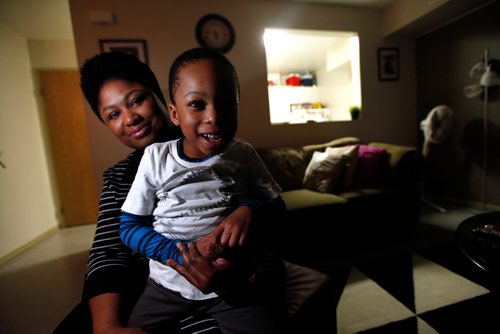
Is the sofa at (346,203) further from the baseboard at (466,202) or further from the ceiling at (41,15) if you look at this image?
the ceiling at (41,15)

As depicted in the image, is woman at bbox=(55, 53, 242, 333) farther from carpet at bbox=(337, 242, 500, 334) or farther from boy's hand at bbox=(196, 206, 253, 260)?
carpet at bbox=(337, 242, 500, 334)

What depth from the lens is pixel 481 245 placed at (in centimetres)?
83

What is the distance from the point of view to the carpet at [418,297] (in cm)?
112

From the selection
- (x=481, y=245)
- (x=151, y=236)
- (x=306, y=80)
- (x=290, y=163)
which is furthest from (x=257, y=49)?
(x=151, y=236)

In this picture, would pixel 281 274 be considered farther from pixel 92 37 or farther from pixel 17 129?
pixel 17 129

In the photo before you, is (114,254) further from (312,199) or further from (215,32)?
(215,32)

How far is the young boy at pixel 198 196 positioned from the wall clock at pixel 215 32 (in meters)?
2.15

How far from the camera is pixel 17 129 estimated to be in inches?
98.1

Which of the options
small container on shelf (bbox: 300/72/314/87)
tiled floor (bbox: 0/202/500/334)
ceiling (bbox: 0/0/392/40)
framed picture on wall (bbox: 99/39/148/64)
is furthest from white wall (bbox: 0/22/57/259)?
small container on shelf (bbox: 300/72/314/87)

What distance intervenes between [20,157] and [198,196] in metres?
3.20

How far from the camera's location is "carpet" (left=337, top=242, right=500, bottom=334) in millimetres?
1120

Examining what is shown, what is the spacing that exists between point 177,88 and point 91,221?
12.9 feet

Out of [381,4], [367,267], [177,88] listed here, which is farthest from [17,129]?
[381,4]

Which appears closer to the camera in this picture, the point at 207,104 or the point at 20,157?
the point at 207,104
